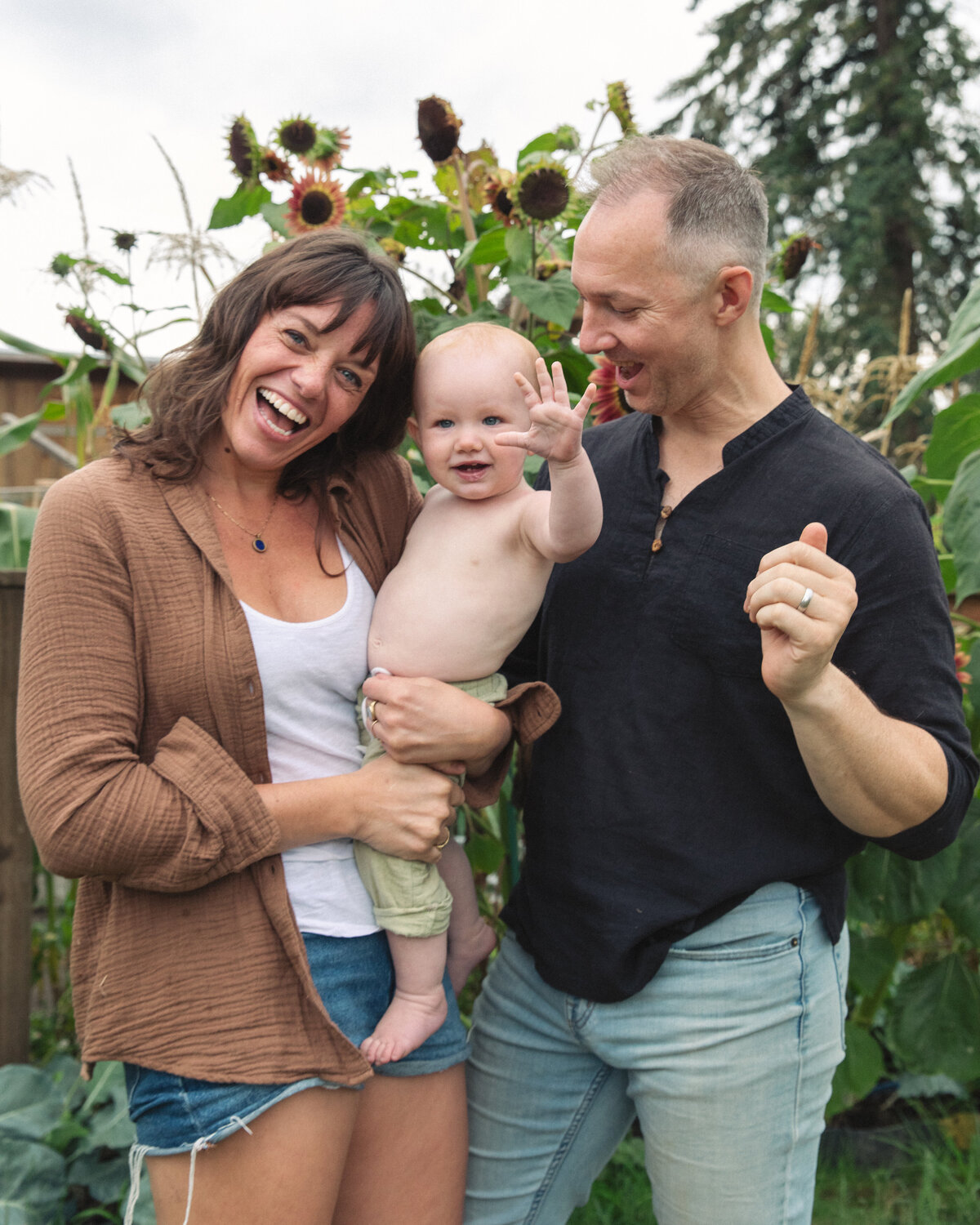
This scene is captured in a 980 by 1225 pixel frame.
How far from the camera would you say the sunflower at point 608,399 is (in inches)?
84.2

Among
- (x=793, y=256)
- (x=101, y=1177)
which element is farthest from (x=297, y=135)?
(x=101, y=1177)

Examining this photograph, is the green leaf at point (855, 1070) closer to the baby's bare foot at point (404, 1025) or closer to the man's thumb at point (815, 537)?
the baby's bare foot at point (404, 1025)

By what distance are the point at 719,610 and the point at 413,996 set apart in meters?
0.76

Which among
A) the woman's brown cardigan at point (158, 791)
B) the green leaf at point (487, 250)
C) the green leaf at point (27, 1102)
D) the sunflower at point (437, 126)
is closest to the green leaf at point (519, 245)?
the green leaf at point (487, 250)

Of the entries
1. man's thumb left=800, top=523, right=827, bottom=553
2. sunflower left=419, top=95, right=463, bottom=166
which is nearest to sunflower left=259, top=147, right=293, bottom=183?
sunflower left=419, top=95, right=463, bottom=166

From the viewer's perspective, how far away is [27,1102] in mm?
2445

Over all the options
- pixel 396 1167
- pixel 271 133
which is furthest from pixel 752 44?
pixel 396 1167

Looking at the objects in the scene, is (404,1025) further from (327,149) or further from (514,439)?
(327,149)

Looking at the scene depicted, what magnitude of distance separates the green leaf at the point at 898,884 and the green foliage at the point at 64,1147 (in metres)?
1.69

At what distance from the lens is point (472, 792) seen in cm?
178

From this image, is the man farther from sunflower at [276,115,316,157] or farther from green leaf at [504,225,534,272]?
sunflower at [276,115,316,157]

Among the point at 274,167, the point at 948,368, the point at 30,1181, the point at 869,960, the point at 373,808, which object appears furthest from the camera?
the point at 869,960

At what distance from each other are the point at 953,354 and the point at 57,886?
12.0 feet

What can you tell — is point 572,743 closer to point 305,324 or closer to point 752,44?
point 305,324
